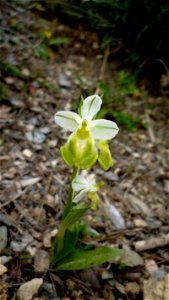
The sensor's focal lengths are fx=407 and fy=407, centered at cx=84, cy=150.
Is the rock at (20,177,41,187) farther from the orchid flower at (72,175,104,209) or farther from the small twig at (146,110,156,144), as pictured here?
the small twig at (146,110,156,144)

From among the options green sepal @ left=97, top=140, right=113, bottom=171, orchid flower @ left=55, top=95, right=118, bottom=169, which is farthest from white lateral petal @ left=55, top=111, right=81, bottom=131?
green sepal @ left=97, top=140, right=113, bottom=171

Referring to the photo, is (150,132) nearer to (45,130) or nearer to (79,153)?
(45,130)

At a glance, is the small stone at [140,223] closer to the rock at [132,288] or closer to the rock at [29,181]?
the rock at [132,288]

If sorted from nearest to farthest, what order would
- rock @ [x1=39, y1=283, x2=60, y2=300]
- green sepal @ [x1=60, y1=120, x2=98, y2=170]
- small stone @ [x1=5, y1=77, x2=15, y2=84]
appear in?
green sepal @ [x1=60, y1=120, x2=98, y2=170] < rock @ [x1=39, y1=283, x2=60, y2=300] < small stone @ [x1=5, y1=77, x2=15, y2=84]

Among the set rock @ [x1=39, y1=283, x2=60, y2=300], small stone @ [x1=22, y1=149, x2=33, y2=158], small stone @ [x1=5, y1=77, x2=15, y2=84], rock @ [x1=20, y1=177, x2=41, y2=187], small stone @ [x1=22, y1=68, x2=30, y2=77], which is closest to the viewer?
rock @ [x1=39, y1=283, x2=60, y2=300]

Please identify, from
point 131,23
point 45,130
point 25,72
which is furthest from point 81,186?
point 131,23

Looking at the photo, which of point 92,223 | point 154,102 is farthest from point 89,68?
point 92,223

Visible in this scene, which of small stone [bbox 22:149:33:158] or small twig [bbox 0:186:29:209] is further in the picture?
small stone [bbox 22:149:33:158]
